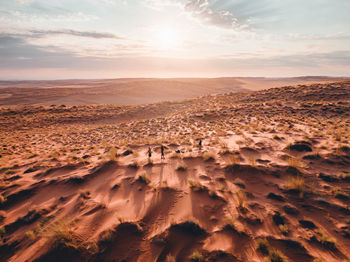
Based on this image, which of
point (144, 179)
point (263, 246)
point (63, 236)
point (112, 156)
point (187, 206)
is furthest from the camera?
point (112, 156)

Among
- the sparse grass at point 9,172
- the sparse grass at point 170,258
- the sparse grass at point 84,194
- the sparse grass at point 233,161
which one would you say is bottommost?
the sparse grass at point 9,172

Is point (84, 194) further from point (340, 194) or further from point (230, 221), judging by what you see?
point (340, 194)

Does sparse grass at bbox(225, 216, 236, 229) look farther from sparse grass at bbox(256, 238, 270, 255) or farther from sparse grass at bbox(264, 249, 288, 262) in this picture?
sparse grass at bbox(264, 249, 288, 262)

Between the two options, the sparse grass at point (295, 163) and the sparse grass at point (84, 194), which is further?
the sparse grass at point (295, 163)

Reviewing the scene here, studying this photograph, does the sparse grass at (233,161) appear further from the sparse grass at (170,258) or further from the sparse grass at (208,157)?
the sparse grass at (170,258)

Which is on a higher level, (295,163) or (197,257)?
(295,163)

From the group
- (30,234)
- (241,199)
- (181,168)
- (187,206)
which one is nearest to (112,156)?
(181,168)

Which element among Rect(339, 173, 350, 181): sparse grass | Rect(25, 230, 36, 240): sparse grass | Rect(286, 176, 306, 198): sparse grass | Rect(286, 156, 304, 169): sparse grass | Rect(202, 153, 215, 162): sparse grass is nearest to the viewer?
Rect(25, 230, 36, 240): sparse grass

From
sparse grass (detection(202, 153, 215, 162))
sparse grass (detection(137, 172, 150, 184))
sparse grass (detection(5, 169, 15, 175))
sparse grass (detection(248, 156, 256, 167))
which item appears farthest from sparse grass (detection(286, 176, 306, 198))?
sparse grass (detection(5, 169, 15, 175))

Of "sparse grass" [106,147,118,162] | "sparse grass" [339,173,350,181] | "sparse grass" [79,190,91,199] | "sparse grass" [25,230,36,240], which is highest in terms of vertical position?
"sparse grass" [339,173,350,181]

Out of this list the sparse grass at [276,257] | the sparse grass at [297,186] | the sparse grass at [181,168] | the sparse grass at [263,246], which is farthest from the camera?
the sparse grass at [181,168]

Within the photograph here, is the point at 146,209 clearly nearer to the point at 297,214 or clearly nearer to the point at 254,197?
the point at 254,197

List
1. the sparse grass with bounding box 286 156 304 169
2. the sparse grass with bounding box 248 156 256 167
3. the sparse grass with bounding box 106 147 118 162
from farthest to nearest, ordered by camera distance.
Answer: the sparse grass with bounding box 106 147 118 162 → the sparse grass with bounding box 248 156 256 167 → the sparse grass with bounding box 286 156 304 169

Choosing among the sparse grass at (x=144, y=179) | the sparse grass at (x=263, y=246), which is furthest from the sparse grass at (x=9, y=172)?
the sparse grass at (x=263, y=246)
